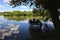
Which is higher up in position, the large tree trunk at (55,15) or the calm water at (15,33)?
the large tree trunk at (55,15)

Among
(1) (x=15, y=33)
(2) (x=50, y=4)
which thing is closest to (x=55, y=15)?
(2) (x=50, y=4)

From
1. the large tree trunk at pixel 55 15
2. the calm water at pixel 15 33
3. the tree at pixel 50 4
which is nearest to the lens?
the calm water at pixel 15 33

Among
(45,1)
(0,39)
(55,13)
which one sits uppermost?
(45,1)

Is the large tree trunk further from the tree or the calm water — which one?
the calm water

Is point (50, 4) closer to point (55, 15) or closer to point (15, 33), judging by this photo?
point (55, 15)

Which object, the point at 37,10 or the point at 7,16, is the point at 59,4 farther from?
the point at 7,16

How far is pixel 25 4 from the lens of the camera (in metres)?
17.0

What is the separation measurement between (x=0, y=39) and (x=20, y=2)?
19.0 ft

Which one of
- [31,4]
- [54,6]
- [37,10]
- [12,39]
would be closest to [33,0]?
[31,4]

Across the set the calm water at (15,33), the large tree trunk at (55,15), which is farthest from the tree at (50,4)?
the calm water at (15,33)

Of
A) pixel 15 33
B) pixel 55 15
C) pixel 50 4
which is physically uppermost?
pixel 50 4

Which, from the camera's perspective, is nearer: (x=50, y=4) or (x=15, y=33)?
(x=50, y=4)

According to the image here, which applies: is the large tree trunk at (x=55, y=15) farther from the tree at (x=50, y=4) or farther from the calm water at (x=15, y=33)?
the calm water at (x=15, y=33)

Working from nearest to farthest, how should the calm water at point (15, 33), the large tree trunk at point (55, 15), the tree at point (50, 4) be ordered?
the calm water at point (15, 33)
the tree at point (50, 4)
the large tree trunk at point (55, 15)
